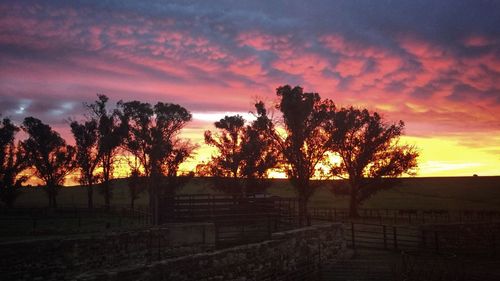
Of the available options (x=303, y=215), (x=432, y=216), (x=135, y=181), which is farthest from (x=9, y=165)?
(x=432, y=216)

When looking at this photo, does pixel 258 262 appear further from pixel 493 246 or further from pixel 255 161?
pixel 255 161

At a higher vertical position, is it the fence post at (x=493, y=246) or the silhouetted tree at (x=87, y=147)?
the silhouetted tree at (x=87, y=147)

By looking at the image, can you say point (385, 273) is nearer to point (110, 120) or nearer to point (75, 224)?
point (75, 224)

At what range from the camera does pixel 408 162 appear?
46.2 metres

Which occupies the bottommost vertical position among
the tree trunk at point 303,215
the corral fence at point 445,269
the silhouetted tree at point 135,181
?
the corral fence at point 445,269

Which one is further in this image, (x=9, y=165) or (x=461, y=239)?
(x=9, y=165)

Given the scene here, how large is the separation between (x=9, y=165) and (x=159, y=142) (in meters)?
22.6

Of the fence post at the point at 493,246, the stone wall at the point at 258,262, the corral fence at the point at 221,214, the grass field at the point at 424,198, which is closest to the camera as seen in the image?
the stone wall at the point at 258,262

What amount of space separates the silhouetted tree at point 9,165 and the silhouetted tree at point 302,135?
3630cm

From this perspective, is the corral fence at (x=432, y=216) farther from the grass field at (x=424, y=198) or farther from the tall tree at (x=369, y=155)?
the grass field at (x=424, y=198)

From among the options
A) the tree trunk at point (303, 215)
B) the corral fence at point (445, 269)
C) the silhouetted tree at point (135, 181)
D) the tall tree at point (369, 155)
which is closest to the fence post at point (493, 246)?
the corral fence at point (445, 269)

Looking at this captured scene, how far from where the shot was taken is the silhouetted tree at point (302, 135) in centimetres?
4206

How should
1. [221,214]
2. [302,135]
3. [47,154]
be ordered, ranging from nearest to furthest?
[221,214] < [302,135] < [47,154]

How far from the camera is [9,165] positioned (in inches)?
2210
